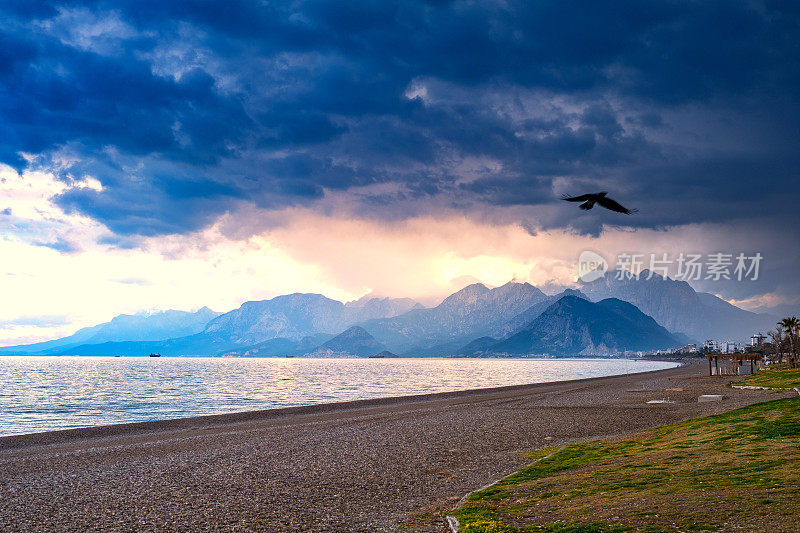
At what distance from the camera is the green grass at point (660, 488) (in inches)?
380

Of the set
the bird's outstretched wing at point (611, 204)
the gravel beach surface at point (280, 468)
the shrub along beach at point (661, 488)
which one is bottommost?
the gravel beach surface at point (280, 468)

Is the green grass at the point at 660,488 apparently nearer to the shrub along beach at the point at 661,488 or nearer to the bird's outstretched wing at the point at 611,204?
the shrub along beach at the point at 661,488

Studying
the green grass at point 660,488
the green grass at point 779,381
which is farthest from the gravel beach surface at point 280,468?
the green grass at point 779,381

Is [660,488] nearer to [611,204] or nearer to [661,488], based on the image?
[661,488]

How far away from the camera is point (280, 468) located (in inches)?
812

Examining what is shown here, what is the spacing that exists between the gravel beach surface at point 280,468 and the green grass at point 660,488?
161 cm

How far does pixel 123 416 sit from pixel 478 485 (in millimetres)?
42821

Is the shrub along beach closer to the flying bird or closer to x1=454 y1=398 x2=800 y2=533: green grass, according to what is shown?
x1=454 y1=398 x2=800 y2=533: green grass

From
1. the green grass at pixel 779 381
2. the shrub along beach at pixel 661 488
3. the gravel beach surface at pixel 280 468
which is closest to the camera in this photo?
the shrub along beach at pixel 661 488

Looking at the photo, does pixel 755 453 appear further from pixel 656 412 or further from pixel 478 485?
pixel 656 412

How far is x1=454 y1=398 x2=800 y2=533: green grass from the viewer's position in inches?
380

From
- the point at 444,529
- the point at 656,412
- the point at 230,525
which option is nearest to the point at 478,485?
the point at 444,529

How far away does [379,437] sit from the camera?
28.5m

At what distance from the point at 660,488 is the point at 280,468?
13.4 m
